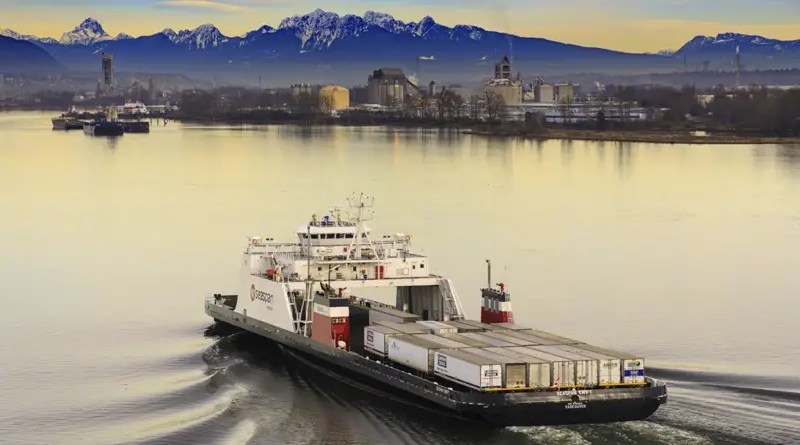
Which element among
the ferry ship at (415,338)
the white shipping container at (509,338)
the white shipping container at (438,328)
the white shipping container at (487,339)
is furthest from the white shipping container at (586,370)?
the white shipping container at (438,328)

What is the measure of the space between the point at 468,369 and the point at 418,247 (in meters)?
20.4

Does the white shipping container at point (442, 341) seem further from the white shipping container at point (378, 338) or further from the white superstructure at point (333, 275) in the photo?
the white superstructure at point (333, 275)

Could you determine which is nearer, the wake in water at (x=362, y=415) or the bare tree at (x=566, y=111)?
the wake in water at (x=362, y=415)

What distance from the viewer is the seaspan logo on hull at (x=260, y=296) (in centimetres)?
2773

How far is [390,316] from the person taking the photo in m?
26.0

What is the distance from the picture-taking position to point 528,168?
265 ft

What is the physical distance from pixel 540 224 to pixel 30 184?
31.0 m

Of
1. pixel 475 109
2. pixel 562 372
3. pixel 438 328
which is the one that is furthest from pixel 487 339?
pixel 475 109

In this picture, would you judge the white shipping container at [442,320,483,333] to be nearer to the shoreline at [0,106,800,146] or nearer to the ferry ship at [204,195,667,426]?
the ferry ship at [204,195,667,426]

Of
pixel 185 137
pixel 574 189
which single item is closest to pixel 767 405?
pixel 574 189

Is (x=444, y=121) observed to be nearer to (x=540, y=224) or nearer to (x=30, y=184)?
(x=30, y=184)

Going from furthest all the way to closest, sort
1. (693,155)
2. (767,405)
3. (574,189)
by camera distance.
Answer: (693,155)
(574,189)
(767,405)

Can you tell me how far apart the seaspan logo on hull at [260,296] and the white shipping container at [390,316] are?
2.28m

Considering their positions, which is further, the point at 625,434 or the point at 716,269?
the point at 716,269
